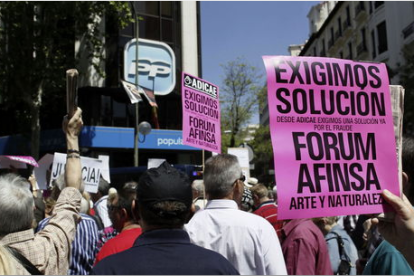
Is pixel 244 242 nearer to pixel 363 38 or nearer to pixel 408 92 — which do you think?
pixel 408 92

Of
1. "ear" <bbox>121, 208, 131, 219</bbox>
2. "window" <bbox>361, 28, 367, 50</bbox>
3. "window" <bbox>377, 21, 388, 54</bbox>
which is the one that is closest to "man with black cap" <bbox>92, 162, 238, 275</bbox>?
"ear" <bbox>121, 208, 131, 219</bbox>

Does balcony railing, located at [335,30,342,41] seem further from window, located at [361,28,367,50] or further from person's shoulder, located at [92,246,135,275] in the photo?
person's shoulder, located at [92,246,135,275]

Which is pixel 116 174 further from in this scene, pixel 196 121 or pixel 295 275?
pixel 295 275

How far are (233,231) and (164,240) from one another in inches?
43.1

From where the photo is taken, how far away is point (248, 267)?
2.86 meters

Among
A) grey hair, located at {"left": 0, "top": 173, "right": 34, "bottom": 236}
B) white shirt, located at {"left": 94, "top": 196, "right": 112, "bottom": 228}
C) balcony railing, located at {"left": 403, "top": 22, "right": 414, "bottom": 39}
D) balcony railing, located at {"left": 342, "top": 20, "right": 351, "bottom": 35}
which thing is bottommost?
white shirt, located at {"left": 94, "top": 196, "right": 112, "bottom": 228}

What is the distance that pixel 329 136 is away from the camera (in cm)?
202

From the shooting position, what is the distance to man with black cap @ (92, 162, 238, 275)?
5.80ft

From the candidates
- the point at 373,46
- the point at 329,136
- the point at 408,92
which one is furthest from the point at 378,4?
the point at 329,136

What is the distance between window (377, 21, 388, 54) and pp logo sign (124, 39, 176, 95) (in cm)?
1776

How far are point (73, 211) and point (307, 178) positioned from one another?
1.29 meters

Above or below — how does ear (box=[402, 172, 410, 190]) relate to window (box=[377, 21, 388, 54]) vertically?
below

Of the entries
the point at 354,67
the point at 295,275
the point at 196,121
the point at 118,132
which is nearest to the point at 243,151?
the point at 196,121

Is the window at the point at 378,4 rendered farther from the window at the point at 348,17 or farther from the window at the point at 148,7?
the window at the point at 148,7
